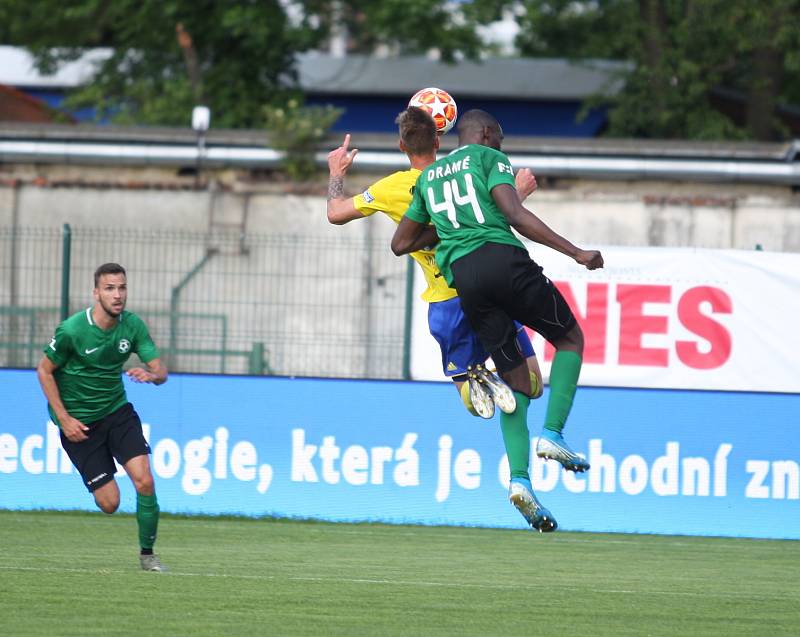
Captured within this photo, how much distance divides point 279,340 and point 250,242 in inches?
99.7

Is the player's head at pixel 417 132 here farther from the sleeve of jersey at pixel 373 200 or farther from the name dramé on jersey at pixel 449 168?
the name dramé on jersey at pixel 449 168

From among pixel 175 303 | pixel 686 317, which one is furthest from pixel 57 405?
pixel 175 303

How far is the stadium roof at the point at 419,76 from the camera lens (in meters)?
38.6

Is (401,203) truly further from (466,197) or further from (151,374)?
(151,374)

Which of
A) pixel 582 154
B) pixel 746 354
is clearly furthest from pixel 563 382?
pixel 582 154

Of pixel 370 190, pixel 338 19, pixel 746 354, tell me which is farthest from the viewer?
pixel 338 19

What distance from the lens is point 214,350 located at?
57.6ft

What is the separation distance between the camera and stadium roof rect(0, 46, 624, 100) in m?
38.6

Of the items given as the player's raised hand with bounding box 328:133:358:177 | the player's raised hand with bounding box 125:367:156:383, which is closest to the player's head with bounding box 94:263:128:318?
the player's raised hand with bounding box 125:367:156:383

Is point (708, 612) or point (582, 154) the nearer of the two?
point (708, 612)

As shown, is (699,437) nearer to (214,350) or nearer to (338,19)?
(214,350)

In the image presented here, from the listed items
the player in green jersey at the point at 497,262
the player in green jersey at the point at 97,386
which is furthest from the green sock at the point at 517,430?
the player in green jersey at the point at 97,386

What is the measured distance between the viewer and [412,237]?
8.42 meters

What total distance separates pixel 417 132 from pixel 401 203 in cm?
51
